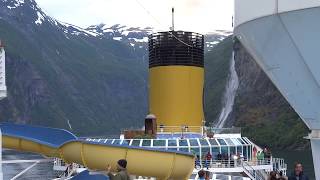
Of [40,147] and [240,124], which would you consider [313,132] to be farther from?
[240,124]

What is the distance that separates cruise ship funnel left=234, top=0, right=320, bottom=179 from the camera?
15.3 metres

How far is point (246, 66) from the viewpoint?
157375 mm

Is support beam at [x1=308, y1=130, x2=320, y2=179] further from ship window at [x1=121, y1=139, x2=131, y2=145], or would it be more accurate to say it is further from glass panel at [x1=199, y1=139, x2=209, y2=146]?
ship window at [x1=121, y1=139, x2=131, y2=145]

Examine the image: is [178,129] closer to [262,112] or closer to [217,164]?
[217,164]

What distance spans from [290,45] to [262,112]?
13533 cm

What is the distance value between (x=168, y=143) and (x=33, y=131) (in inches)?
604

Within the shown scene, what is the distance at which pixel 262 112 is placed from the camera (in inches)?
5886

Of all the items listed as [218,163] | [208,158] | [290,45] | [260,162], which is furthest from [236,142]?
[290,45]

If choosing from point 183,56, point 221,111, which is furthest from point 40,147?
point 221,111

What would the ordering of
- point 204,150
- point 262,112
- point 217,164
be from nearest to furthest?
point 217,164
point 204,150
point 262,112

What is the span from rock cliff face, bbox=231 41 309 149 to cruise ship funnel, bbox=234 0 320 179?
11251 centimetres

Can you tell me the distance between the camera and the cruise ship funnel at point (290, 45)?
15.3m

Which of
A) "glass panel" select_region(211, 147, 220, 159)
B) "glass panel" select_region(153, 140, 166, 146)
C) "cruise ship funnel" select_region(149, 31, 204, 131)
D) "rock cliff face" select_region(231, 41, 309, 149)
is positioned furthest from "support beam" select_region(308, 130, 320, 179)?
"rock cliff face" select_region(231, 41, 309, 149)

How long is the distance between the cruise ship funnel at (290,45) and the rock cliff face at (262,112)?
11251 cm
